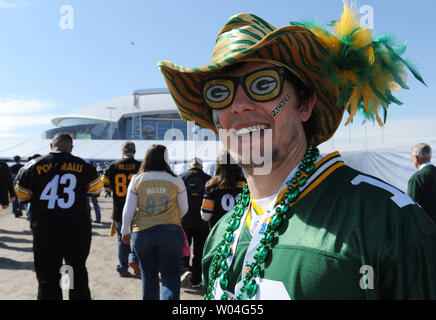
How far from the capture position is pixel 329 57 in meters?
1.32

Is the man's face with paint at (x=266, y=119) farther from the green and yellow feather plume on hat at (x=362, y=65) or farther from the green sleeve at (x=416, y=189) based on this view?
the green sleeve at (x=416, y=189)

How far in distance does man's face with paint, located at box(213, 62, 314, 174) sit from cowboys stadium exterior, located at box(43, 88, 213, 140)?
165 feet

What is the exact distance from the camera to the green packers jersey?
912 mm

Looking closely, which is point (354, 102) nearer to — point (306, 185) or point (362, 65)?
point (362, 65)

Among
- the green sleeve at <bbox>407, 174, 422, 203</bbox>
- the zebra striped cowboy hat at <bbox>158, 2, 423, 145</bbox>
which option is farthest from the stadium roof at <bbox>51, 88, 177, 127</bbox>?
the zebra striped cowboy hat at <bbox>158, 2, 423, 145</bbox>

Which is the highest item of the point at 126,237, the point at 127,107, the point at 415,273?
the point at 127,107

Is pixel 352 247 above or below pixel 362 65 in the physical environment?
below

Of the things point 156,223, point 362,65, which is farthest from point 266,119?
point 156,223

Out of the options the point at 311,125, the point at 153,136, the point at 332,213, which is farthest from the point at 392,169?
A: the point at 153,136

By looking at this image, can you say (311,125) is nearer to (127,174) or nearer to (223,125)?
(223,125)

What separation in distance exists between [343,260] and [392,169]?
23.7 ft

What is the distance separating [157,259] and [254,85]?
2619 mm

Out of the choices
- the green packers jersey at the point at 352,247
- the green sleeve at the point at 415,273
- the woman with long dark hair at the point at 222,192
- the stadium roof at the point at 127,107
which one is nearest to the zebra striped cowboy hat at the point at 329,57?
the green packers jersey at the point at 352,247

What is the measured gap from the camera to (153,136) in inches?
2120
